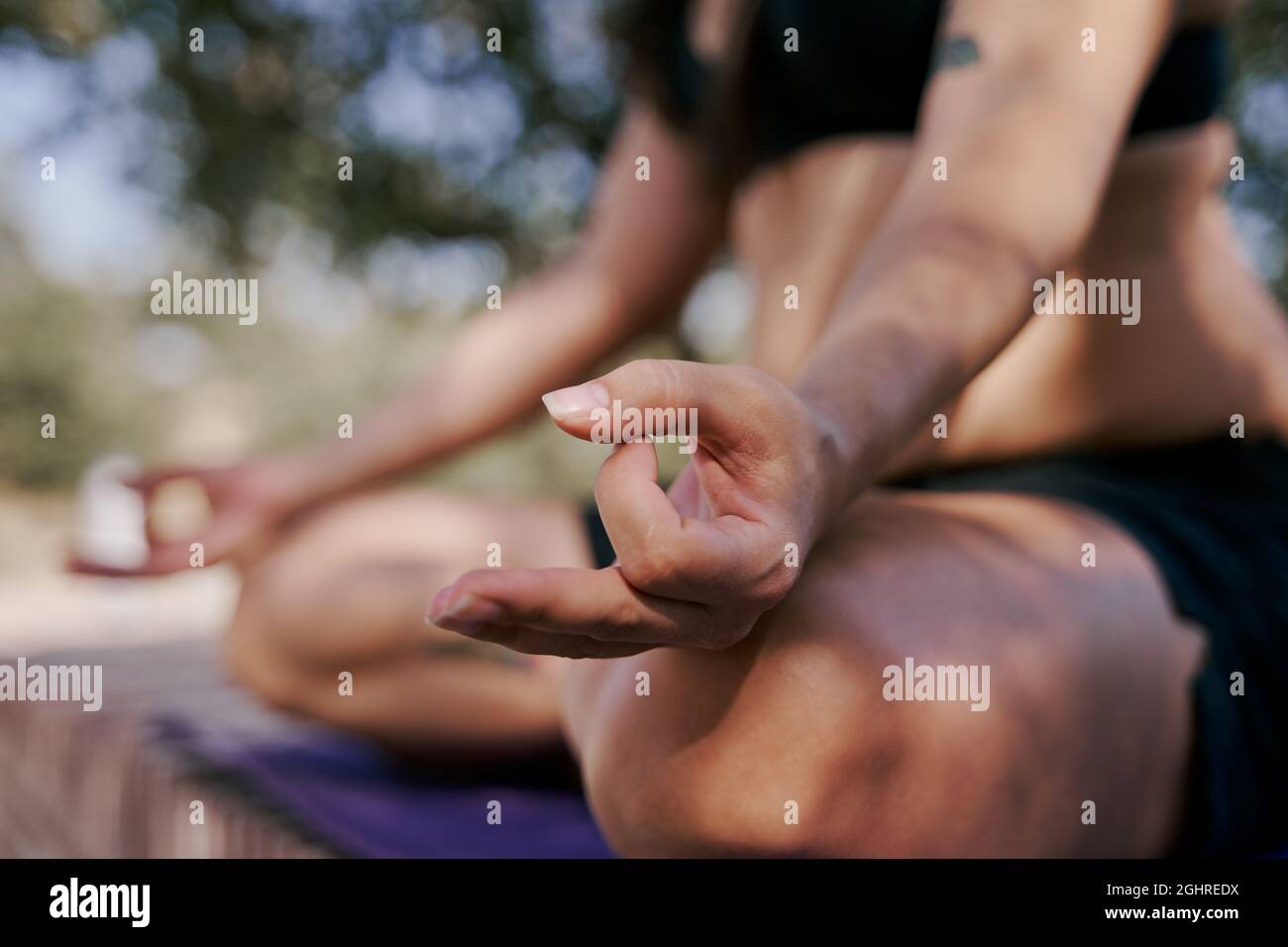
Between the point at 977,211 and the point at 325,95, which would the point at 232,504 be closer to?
the point at 977,211

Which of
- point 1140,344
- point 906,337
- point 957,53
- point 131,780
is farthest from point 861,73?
point 131,780

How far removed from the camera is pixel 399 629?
1176 mm

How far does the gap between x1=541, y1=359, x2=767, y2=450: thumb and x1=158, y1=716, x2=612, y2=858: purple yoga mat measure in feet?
2.14

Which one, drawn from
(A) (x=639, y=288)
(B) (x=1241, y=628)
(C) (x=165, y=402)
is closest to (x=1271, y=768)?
(B) (x=1241, y=628)

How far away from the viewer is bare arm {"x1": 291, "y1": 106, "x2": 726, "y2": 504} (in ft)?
4.63

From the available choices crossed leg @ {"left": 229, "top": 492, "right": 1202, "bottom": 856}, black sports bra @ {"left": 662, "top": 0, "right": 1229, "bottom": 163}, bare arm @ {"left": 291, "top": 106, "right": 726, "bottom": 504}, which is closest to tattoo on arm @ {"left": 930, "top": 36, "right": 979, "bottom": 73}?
black sports bra @ {"left": 662, "top": 0, "right": 1229, "bottom": 163}

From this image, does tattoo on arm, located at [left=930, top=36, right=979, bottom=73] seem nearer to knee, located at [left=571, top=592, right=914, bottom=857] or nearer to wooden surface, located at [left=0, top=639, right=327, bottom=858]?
knee, located at [left=571, top=592, right=914, bottom=857]

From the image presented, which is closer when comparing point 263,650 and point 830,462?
point 830,462

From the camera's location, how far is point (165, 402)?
1300 cm

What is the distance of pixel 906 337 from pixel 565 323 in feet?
3.06

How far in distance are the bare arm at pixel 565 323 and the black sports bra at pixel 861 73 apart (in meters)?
0.28

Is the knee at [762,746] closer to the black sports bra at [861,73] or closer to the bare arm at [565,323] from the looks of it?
the black sports bra at [861,73]
